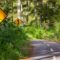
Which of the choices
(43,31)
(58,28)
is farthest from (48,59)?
(43,31)

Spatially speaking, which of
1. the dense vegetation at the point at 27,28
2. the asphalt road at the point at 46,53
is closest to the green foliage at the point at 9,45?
the dense vegetation at the point at 27,28

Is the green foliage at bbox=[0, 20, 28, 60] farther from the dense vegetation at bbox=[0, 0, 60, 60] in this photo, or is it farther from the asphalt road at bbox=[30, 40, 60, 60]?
the asphalt road at bbox=[30, 40, 60, 60]

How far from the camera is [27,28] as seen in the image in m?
39.6

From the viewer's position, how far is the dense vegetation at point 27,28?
1456 cm

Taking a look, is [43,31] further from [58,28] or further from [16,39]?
[16,39]

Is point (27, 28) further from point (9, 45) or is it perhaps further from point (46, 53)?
point (9, 45)

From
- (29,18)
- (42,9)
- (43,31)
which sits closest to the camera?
(43,31)

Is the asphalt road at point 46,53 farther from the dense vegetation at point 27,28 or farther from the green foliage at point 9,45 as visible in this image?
the green foliage at point 9,45

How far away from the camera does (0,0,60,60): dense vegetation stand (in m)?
14.6

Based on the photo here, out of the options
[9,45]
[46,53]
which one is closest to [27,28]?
[46,53]

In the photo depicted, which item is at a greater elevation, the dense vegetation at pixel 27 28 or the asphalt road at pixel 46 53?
the dense vegetation at pixel 27 28

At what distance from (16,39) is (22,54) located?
4.04ft

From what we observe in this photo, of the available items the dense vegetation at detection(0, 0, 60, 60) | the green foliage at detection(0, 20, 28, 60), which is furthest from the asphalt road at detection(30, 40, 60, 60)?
the green foliage at detection(0, 20, 28, 60)

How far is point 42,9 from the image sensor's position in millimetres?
49031
